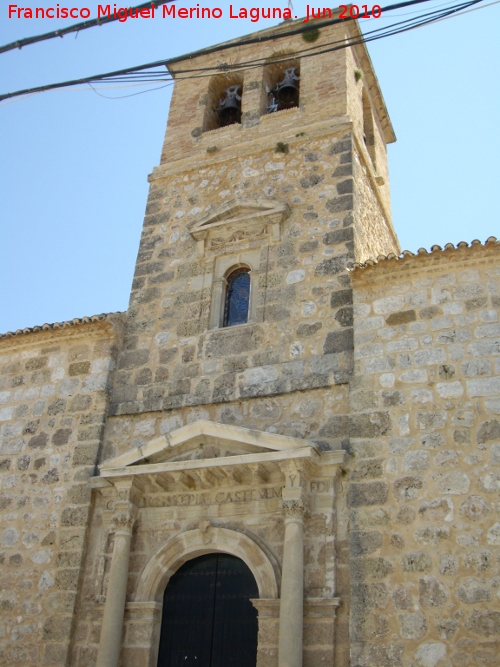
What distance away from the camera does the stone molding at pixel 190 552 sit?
690 cm

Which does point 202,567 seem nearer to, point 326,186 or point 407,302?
point 407,302

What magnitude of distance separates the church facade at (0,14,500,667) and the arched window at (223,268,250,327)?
0.11 ft

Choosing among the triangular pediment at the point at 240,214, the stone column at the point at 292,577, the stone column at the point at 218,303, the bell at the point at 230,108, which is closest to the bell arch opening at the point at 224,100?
the bell at the point at 230,108

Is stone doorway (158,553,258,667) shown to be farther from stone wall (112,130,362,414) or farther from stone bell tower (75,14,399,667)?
stone wall (112,130,362,414)

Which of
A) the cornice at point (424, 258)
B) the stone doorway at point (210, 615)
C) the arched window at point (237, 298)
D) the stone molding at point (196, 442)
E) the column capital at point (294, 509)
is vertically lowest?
the stone doorway at point (210, 615)

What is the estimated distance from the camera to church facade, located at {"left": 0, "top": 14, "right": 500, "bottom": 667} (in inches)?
245

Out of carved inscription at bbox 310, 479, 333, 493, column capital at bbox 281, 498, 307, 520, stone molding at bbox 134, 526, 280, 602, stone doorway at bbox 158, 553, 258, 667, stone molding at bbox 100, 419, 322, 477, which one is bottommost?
stone doorway at bbox 158, 553, 258, 667

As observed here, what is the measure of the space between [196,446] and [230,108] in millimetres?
6097

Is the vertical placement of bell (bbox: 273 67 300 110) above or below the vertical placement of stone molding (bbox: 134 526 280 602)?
above

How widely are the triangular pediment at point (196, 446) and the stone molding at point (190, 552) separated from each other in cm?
76

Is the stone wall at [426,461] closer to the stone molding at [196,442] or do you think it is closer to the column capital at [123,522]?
the stone molding at [196,442]

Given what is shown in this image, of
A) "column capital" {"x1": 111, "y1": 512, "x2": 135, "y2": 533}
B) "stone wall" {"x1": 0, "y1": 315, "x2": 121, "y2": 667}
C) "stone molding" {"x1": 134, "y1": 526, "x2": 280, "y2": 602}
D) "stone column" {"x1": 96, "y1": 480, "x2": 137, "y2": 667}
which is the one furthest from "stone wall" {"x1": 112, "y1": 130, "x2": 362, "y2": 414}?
"stone molding" {"x1": 134, "y1": 526, "x2": 280, "y2": 602}

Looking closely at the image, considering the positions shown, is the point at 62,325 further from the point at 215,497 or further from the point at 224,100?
the point at 224,100

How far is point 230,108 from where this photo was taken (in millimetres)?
11438
